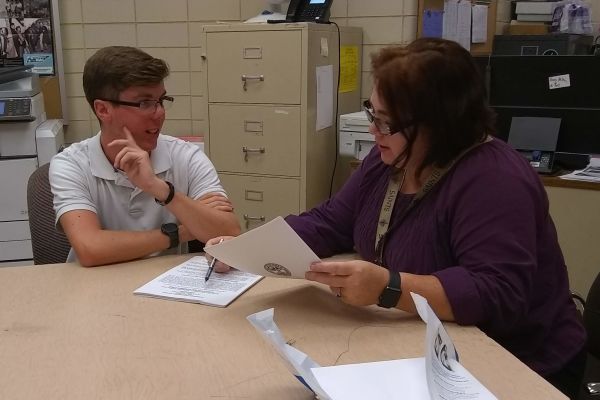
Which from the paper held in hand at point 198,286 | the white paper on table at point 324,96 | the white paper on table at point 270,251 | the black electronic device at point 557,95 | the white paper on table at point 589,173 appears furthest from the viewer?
the white paper on table at point 324,96

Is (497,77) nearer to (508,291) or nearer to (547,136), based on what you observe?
(547,136)

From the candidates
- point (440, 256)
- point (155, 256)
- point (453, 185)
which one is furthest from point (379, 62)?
point (155, 256)

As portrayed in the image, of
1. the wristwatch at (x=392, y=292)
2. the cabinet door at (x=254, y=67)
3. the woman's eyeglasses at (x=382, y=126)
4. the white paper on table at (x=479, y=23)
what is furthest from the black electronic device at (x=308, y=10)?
the wristwatch at (x=392, y=292)

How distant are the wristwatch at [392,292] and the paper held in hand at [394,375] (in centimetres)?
21

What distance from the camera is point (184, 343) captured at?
1.15 meters

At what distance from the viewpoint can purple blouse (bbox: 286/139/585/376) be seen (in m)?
1.23

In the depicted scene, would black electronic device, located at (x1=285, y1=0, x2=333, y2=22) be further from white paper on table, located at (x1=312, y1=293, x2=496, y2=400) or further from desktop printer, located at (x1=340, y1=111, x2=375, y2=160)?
white paper on table, located at (x1=312, y1=293, x2=496, y2=400)

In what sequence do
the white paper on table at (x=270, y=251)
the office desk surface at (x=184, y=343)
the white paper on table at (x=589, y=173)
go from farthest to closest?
the white paper on table at (x=589, y=173) → the white paper on table at (x=270, y=251) → the office desk surface at (x=184, y=343)

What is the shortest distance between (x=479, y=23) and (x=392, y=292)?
2.70 meters

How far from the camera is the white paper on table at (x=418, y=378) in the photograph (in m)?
0.94

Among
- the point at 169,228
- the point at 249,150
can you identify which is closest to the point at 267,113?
the point at 249,150

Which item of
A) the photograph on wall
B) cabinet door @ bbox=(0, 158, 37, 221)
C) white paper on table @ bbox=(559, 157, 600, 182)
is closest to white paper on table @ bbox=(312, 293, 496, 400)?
white paper on table @ bbox=(559, 157, 600, 182)

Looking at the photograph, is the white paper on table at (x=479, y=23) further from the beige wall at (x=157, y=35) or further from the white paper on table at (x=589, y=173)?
the white paper on table at (x=589, y=173)

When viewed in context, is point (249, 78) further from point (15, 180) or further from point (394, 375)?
point (394, 375)
